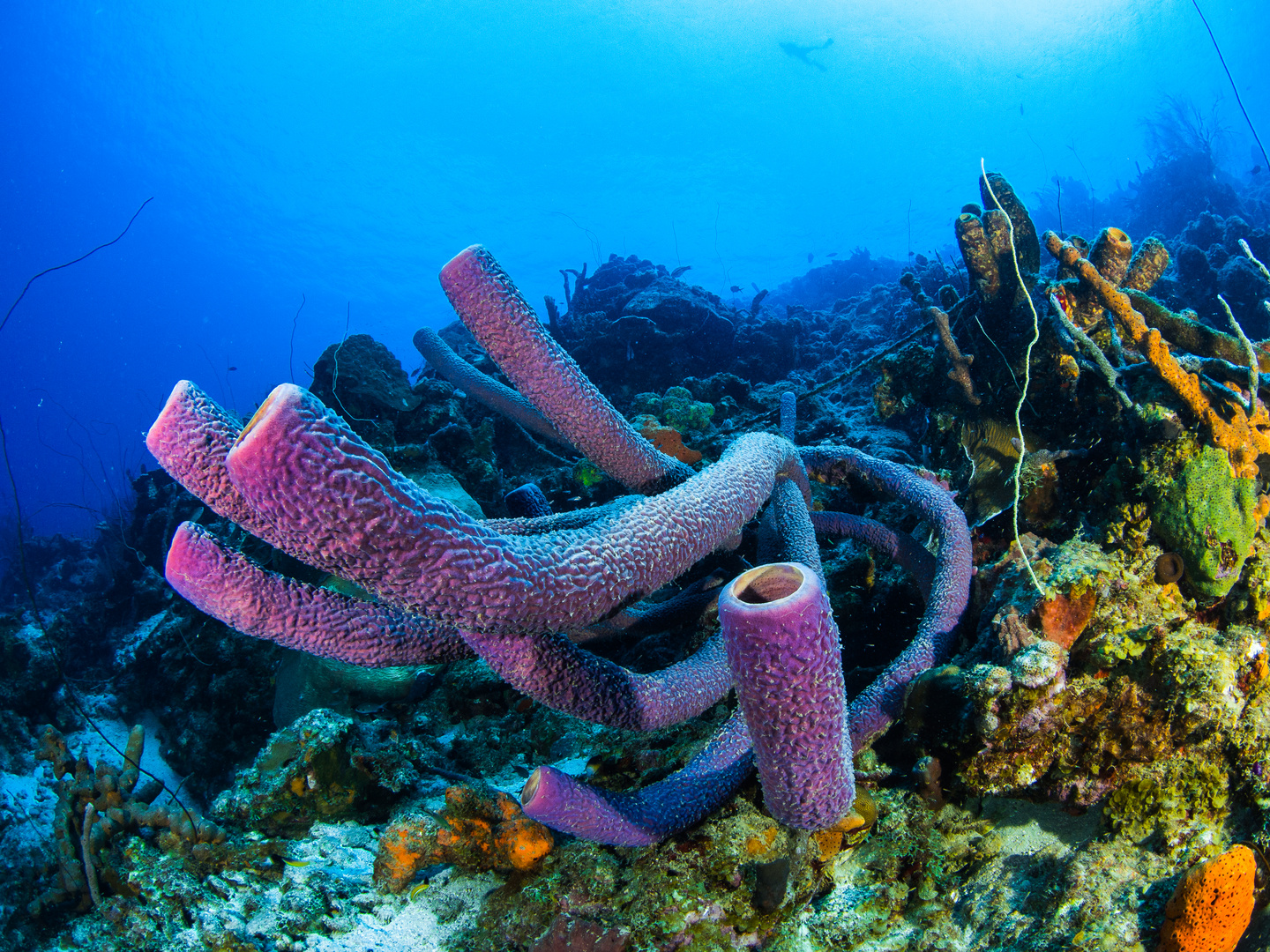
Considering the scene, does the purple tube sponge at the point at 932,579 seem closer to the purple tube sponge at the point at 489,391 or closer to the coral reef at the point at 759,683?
the coral reef at the point at 759,683

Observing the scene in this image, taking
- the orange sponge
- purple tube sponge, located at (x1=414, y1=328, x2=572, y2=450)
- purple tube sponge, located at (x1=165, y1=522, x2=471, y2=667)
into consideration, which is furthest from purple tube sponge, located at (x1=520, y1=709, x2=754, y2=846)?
purple tube sponge, located at (x1=414, y1=328, x2=572, y2=450)

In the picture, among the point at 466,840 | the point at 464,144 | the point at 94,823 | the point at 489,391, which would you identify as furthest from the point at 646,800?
the point at 464,144

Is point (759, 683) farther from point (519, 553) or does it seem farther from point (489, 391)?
point (489, 391)

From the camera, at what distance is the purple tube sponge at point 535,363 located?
1.72m

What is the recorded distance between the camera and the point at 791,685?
1.03 metres

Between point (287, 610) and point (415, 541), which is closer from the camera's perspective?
point (415, 541)

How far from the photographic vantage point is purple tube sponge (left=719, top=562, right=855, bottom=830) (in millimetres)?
976

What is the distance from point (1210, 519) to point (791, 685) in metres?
1.83

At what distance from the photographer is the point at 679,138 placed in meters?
60.4

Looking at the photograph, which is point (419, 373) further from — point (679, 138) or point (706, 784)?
point (679, 138)

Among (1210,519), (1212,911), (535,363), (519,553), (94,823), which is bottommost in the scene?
(1212,911)

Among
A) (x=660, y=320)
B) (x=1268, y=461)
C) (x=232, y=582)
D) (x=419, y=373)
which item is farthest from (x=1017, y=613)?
(x=419, y=373)

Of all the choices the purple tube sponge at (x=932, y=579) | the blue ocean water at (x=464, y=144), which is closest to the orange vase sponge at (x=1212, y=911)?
the purple tube sponge at (x=932, y=579)

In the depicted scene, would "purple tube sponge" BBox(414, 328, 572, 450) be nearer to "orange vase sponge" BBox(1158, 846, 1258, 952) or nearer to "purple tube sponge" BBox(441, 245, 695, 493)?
"purple tube sponge" BBox(441, 245, 695, 493)
